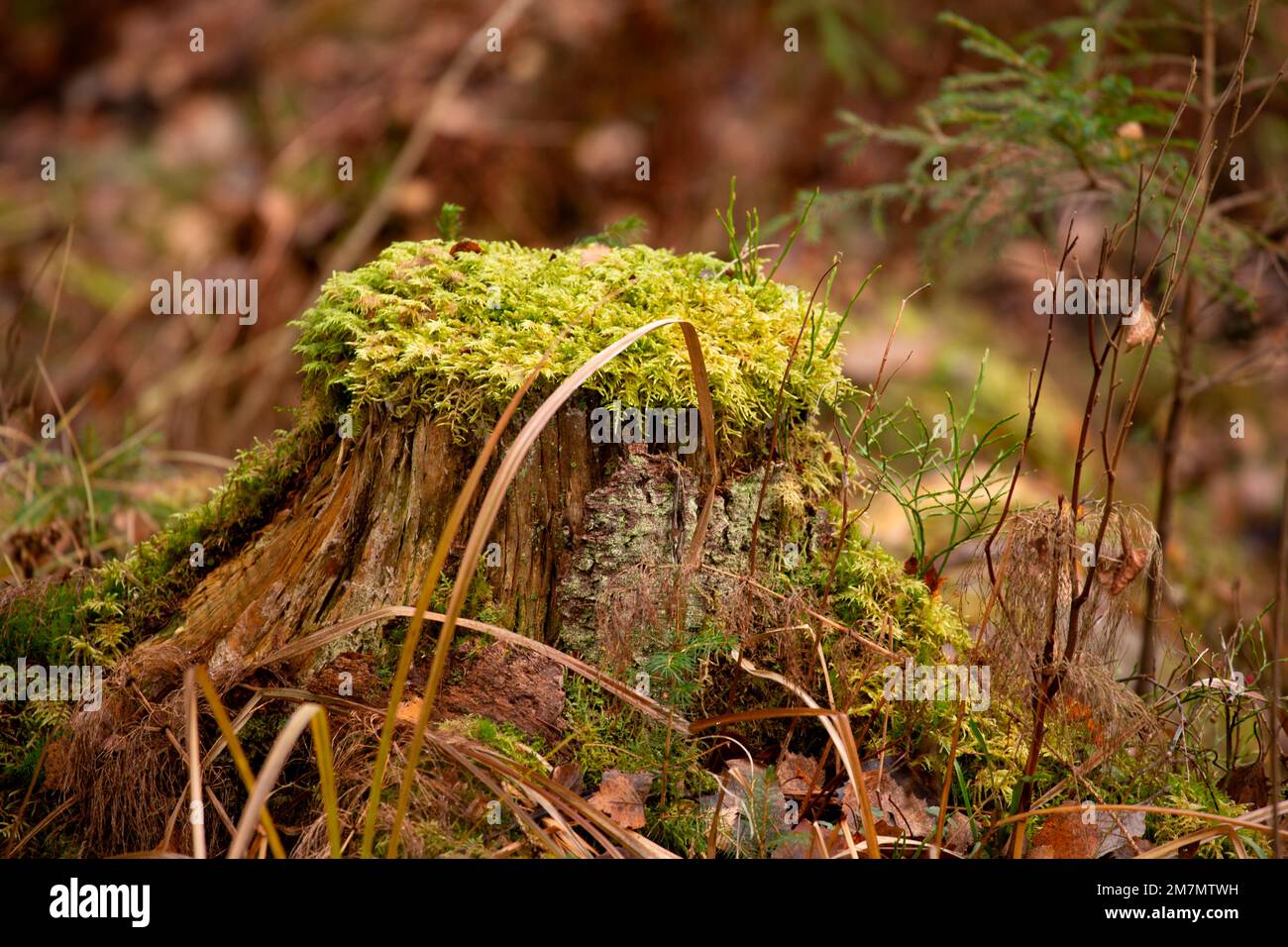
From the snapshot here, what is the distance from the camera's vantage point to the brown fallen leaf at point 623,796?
1.90 meters

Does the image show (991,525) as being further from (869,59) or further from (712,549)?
(869,59)

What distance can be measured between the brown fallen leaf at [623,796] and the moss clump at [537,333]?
68 cm

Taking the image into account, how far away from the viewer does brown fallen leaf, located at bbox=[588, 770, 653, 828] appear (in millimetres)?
1898

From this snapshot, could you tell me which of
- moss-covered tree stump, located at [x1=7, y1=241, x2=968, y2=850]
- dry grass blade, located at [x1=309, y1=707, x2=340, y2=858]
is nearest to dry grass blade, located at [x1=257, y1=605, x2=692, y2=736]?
moss-covered tree stump, located at [x1=7, y1=241, x2=968, y2=850]

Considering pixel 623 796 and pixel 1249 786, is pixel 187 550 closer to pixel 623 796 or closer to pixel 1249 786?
pixel 623 796

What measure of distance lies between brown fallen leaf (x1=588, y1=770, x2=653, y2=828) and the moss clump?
679mm

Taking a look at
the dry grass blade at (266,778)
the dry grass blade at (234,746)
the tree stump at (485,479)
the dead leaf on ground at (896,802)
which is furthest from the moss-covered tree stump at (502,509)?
the dry grass blade at (266,778)

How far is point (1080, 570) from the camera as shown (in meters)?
2.38

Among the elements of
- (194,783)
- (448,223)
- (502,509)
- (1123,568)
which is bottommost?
(194,783)

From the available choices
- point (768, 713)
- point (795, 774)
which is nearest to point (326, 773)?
point (768, 713)

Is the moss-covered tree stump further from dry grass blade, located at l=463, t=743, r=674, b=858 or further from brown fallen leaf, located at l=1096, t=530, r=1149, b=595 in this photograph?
brown fallen leaf, located at l=1096, t=530, r=1149, b=595

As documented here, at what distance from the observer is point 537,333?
2.17m

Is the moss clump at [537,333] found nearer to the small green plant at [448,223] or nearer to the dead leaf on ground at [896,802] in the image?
the small green plant at [448,223]

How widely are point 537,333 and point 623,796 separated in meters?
0.94
